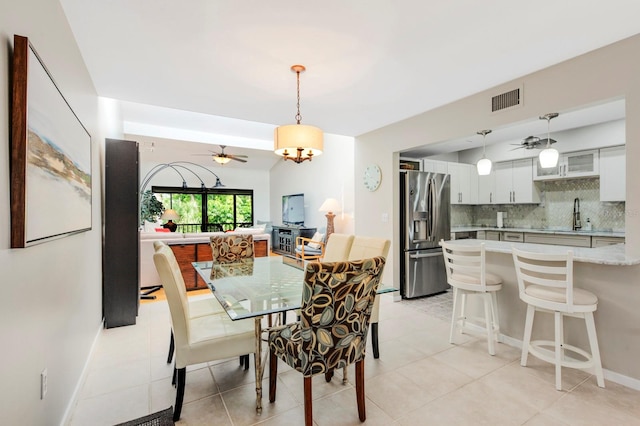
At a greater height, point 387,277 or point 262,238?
point 262,238

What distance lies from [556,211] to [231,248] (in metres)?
4.99

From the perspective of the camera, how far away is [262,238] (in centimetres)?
539

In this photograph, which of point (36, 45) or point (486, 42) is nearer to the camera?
point (36, 45)

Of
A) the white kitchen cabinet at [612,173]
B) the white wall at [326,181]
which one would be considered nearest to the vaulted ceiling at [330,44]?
the white kitchen cabinet at [612,173]

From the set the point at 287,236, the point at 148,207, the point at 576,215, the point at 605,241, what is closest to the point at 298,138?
the point at 605,241

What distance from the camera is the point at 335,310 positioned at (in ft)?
5.13

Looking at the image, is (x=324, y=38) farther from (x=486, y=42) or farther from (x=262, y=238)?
(x=262, y=238)

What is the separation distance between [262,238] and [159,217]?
12.1ft

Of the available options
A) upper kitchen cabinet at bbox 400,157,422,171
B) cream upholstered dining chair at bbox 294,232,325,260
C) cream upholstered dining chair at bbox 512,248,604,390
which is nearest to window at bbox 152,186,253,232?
cream upholstered dining chair at bbox 294,232,325,260

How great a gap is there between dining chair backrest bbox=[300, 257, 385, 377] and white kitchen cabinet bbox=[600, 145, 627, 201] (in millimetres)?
4253

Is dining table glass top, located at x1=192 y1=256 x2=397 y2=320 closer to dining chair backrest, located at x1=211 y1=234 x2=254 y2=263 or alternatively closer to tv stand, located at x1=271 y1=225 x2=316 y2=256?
dining chair backrest, located at x1=211 y1=234 x2=254 y2=263

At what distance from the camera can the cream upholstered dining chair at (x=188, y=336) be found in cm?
174

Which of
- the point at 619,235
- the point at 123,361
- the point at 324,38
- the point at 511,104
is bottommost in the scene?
the point at 123,361

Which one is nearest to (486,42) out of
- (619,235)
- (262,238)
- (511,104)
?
(511,104)
